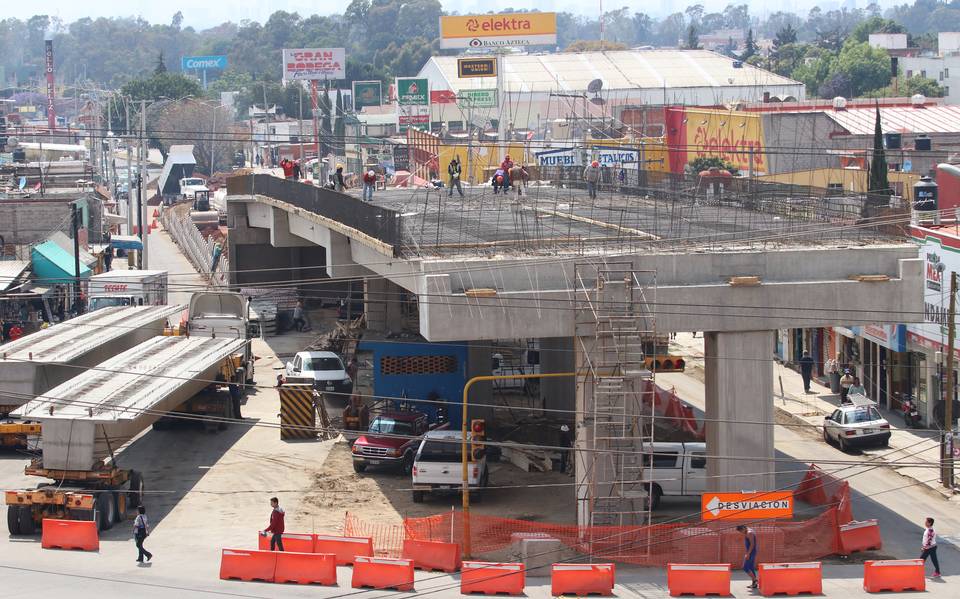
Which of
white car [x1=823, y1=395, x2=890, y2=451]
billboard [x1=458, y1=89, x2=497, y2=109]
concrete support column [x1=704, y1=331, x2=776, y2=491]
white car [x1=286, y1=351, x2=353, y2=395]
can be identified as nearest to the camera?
concrete support column [x1=704, y1=331, x2=776, y2=491]

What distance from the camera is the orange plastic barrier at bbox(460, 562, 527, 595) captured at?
2356 centimetres

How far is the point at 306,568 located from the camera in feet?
79.5

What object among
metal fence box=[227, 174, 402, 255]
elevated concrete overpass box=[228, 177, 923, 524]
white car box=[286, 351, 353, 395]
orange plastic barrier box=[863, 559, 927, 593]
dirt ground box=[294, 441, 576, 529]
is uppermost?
metal fence box=[227, 174, 402, 255]

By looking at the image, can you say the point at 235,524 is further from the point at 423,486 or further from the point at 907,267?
the point at 907,267

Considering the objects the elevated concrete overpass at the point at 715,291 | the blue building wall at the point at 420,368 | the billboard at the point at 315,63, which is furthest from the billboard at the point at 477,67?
the elevated concrete overpass at the point at 715,291

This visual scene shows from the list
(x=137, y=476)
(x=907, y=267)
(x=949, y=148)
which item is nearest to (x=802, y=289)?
(x=907, y=267)

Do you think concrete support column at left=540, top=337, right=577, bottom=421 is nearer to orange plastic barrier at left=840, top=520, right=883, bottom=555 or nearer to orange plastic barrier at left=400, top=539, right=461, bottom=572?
orange plastic barrier at left=840, top=520, right=883, bottom=555

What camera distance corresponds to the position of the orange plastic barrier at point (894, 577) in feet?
78.2

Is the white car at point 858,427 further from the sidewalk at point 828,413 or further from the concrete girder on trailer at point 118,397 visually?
the concrete girder on trailer at point 118,397

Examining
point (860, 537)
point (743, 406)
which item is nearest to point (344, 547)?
point (743, 406)

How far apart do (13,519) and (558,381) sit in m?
16.5

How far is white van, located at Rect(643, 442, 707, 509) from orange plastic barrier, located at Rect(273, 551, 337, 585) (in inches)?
327

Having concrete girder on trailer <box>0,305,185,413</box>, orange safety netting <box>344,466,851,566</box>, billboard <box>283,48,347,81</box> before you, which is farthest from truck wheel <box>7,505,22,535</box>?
billboard <box>283,48,347,81</box>

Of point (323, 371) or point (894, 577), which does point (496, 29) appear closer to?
point (323, 371)
